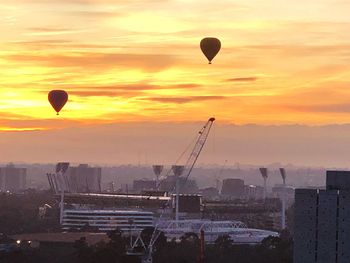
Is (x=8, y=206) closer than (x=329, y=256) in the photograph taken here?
No

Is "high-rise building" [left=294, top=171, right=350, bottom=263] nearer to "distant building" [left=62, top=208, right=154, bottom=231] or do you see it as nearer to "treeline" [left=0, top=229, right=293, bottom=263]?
"treeline" [left=0, top=229, right=293, bottom=263]

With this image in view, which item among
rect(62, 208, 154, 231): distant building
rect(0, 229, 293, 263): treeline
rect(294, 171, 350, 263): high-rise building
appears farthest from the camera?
rect(62, 208, 154, 231): distant building

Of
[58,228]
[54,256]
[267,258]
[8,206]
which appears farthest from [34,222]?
[267,258]

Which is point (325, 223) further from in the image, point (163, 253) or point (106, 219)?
point (106, 219)

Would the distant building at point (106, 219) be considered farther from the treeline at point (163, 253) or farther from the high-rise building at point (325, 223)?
the high-rise building at point (325, 223)

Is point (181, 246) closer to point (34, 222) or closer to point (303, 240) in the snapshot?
point (303, 240)

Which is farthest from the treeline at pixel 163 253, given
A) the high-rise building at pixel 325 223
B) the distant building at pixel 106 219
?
the distant building at pixel 106 219

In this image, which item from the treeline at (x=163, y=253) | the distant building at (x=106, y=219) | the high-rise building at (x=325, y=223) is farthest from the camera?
the distant building at (x=106, y=219)

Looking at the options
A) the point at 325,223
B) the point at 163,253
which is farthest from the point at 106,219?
the point at 325,223

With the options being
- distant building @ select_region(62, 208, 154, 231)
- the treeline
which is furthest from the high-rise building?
distant building @ select_region(62, 208, 154, 231)
